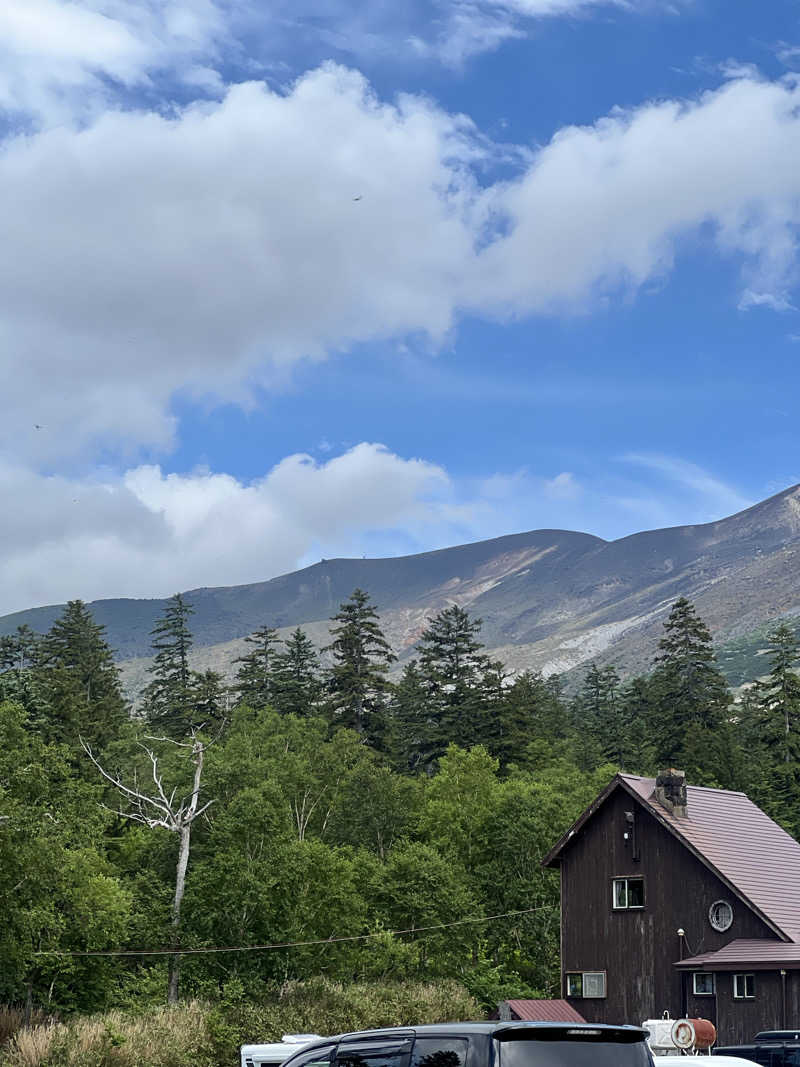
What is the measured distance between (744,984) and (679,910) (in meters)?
3.73

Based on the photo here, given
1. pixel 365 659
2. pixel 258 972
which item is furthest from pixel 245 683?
pixel 258 972

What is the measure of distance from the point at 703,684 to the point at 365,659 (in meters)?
26.5

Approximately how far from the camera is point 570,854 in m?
46.7

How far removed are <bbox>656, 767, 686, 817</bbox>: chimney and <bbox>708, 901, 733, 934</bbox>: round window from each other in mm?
3451

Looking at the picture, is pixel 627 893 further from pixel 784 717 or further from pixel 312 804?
pixel 784 717

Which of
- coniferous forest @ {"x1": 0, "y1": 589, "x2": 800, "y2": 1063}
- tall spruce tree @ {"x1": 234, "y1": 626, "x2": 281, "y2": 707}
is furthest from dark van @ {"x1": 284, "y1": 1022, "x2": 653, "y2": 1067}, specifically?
tall spruce tree @ {"x1": 234, "y1": 626, "x2": 281, "y2": 707}

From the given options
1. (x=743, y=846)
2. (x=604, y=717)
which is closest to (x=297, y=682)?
(x=604, y=717)

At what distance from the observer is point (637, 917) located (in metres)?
44.0

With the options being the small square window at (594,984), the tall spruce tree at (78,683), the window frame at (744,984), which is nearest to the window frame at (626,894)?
the small square window at (594,984)

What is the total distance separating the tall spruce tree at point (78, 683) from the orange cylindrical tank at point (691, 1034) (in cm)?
5581

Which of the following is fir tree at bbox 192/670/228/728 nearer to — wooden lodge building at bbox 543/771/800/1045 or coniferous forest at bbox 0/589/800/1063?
coniferous forest at bbox 0/589/800/1063

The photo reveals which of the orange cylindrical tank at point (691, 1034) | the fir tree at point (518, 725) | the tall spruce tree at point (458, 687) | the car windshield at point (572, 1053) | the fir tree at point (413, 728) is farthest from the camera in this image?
the fir tree at point (413, 728)

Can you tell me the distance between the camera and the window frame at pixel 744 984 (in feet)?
129

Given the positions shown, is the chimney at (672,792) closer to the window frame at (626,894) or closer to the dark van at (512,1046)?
the window frame at (626,894)
